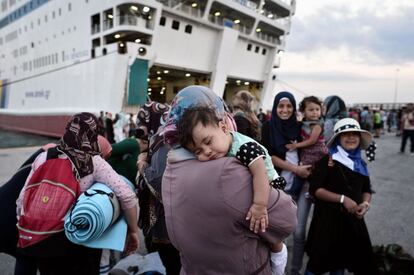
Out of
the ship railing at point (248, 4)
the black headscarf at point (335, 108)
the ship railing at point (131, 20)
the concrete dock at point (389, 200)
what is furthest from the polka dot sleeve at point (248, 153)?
the ship railing at point (248, 4)

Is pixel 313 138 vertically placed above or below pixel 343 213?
above

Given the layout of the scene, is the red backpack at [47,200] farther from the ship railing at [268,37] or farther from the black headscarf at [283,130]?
the ship railing at [268,37]

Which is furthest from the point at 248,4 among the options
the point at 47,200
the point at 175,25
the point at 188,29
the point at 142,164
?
the point at 47,200

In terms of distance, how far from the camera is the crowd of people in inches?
43.6

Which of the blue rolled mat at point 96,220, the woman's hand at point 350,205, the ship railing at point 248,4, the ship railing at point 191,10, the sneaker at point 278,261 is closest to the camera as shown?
the sneaker at point 278,261

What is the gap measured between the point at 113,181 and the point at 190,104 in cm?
90

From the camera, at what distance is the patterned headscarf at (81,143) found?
168 cm

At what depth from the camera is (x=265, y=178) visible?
1124 mm

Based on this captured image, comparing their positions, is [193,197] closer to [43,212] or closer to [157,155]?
[157,155]

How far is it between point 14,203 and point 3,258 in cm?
165

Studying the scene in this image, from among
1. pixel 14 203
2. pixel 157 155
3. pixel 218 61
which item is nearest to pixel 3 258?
pixel 14 203

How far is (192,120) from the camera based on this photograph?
1.11 meters

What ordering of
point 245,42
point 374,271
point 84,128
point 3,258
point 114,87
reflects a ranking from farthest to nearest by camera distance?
point 245,42 → point 114,87 → point 3,258 → point 374,271 → point 84,128

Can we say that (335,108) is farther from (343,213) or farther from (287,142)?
(343,213)
